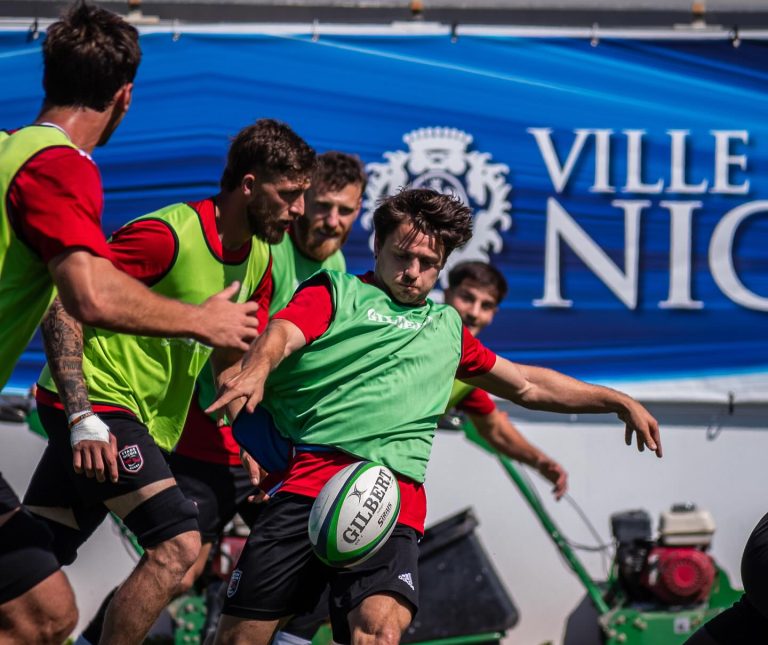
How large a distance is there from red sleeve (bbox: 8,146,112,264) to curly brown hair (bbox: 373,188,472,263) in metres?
1.16

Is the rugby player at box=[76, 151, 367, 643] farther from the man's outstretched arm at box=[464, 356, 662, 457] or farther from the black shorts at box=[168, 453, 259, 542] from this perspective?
the man's outstretched arm at box=[464, 356, 662, 457]

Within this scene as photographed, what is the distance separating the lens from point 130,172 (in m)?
6.82

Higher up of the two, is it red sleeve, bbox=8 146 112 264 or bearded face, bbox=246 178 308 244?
red sleeve, bbox=8 146 112 264

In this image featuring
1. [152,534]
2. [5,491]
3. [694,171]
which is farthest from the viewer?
[694,171]

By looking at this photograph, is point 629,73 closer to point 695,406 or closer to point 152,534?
point 695,406

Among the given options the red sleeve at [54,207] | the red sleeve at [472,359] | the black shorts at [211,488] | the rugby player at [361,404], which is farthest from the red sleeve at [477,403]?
the red sleeve at [54,207]

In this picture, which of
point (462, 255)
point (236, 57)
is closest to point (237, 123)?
point (236, 57)

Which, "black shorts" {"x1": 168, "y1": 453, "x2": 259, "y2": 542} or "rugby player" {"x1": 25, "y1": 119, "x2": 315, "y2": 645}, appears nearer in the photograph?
"rugby player" {"x1": 25, "y1": 119, "x2": 315, "y2": 645}

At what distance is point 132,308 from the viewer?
3.39 meters

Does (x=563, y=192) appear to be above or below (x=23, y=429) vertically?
above

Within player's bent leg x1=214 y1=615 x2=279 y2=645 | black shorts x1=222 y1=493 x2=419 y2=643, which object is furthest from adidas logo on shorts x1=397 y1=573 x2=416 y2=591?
player's bent leg x1=214 y1=615 x2=279 y2=645

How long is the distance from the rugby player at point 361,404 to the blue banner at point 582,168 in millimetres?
2401

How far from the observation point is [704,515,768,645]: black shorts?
12.6 ft

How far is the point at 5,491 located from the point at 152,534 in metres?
0.80
